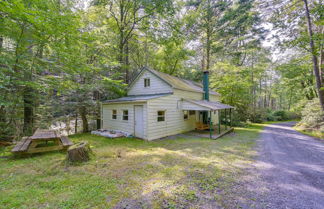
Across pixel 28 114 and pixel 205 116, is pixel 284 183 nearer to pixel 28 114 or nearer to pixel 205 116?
pixel 205 116

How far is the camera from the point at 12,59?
5.56 meters

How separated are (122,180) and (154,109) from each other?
505 centimetres

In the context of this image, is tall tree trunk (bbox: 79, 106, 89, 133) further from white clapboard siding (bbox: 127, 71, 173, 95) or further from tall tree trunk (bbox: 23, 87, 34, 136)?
white clapboard siding (bbox: 127, 71, 173, 95)

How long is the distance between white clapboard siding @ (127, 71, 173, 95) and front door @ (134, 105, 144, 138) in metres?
2.66

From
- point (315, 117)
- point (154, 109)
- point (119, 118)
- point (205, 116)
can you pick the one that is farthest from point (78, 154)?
point (315, 117)

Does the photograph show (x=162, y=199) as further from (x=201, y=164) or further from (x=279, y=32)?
(x=279, y=32)

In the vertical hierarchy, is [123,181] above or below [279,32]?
below

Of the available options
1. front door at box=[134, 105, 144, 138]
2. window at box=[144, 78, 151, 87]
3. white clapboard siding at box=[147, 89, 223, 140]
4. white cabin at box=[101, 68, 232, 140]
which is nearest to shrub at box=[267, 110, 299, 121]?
white cabin at box=[101, 68, 232, 140]

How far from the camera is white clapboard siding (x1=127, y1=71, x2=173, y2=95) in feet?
33.5

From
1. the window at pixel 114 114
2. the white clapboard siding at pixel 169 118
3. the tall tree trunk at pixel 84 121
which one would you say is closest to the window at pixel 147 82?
the white clapboard siding at pixel 169 118

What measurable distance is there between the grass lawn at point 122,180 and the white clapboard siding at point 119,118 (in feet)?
11.4

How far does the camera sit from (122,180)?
3506mm

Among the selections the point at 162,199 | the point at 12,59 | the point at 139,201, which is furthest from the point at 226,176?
the point at 12,59

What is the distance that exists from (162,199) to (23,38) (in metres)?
8.51
